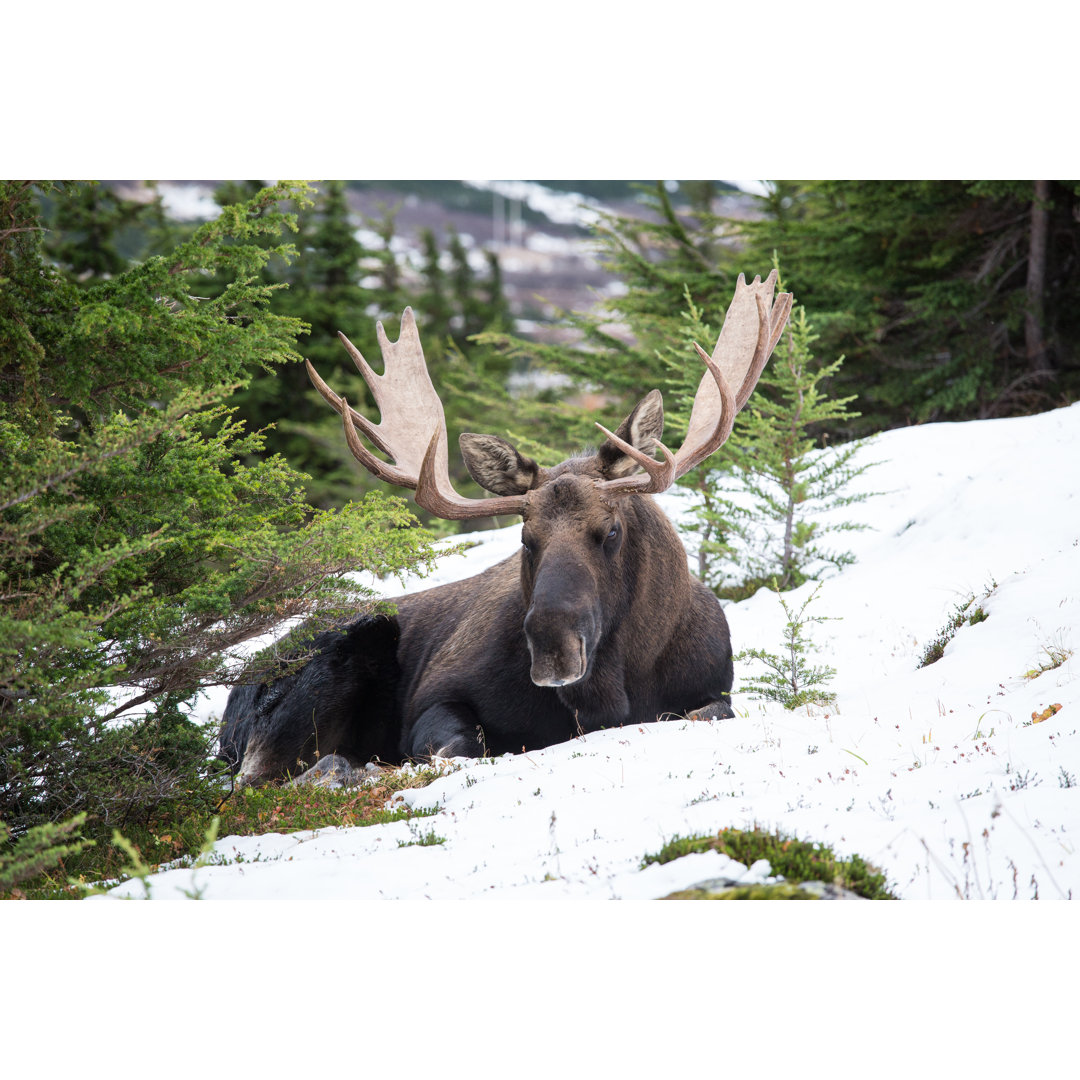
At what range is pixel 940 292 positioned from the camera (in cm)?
1362

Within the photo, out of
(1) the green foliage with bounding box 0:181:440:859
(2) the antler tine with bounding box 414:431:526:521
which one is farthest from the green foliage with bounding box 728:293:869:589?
(1) the green foliage with bounding box 0:181:440:859

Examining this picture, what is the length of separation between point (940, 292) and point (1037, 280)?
1.19 m

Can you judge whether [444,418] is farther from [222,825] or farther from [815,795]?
[815,795]

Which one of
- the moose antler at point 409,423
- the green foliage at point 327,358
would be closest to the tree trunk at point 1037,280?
the green foliage at point 327,358

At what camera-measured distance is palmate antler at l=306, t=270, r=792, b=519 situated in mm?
5852

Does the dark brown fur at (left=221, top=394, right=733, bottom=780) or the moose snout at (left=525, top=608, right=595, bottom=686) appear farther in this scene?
the dark brown fur at (left=221, top=394, right=733, bottom=780)

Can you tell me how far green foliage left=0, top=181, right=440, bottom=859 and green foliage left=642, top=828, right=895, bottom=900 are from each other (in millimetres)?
2242

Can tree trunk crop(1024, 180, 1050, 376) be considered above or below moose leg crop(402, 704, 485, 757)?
above

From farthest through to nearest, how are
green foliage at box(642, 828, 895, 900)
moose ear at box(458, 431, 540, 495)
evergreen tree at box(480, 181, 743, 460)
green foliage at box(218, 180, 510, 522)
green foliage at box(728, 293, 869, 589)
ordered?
green foliage at box(218, 180, 510, 522)
evergreen tree at box(480, 181, 743, 460)
green foliage at box(728, 293, 869, 589)
moose ear at box(458, 431, 540, 495)
green foliage at box(642, 828, 895, 900)

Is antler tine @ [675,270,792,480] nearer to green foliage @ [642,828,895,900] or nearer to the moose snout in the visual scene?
the moose snout

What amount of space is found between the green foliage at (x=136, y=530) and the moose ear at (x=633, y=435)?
148cm

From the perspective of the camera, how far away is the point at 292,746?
7398mm

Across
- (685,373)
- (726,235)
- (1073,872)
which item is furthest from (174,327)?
(726,235)

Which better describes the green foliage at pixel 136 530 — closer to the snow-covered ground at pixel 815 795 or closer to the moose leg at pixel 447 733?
the snow-covered ground at pixel 815 795
